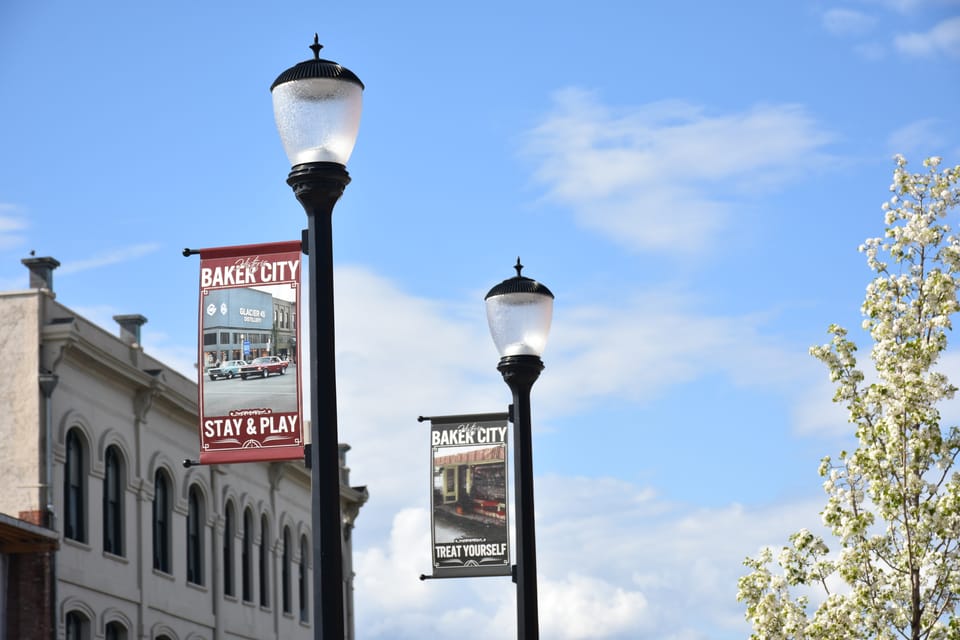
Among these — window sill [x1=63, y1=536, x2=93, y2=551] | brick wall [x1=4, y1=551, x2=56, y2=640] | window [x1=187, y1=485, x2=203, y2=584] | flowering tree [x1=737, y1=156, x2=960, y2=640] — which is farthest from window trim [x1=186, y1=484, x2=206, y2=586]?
flowering tree [x1=737, y1=156, x2=960, y2=640]

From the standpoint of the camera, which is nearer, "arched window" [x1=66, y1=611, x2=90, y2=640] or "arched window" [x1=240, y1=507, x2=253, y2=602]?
"arched window" [x1=66, y1=611, x2=90, y2=640]

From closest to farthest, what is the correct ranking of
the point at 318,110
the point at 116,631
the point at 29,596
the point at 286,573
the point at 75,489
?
the point at 318,110
the point at 29,596
the point at 75,489
the point at 116,631
the point at 286,573

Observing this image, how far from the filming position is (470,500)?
14070 millimetres

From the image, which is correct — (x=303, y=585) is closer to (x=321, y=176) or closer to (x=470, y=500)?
(x=470, y=500)

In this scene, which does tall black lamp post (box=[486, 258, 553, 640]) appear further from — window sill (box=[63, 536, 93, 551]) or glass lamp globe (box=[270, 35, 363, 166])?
window sill (box=[63, 536, 93, 551])

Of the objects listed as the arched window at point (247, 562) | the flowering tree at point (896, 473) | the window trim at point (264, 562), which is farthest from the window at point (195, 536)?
the flowering tree at point (896, 473)

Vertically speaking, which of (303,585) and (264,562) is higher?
(264,562)

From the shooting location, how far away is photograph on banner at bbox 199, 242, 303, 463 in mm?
10031

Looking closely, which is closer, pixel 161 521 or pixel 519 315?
pixel 519 315

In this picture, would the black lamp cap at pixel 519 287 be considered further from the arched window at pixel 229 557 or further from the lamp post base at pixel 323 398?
the arched window at pixel 229 557

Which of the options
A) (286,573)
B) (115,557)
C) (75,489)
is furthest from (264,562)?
(75,489)

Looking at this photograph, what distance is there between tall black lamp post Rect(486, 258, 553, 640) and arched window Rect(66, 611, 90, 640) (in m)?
22.2

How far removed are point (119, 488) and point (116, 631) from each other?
3135 mm

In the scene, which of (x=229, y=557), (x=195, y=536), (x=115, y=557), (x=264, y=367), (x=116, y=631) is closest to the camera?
(x=264, y=367)
